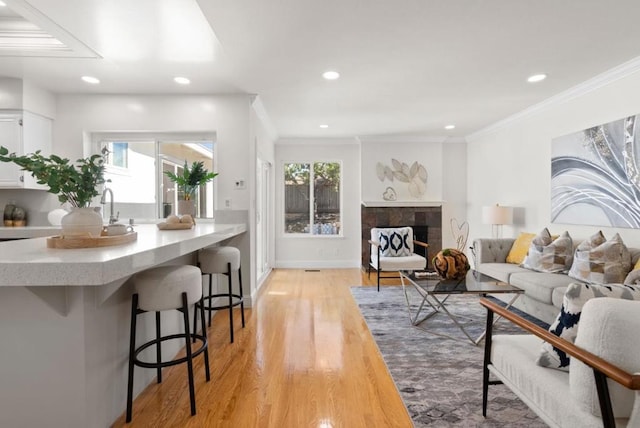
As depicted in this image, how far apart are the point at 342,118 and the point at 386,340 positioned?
128 inches

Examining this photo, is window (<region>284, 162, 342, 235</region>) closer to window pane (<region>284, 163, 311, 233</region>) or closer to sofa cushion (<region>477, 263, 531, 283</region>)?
window pane (<region>284, 163, 311, 233</region>)

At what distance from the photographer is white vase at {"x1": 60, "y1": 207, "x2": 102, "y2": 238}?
5.55ft

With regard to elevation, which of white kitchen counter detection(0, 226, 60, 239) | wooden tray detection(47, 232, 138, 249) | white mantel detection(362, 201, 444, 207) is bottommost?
white kitchen counter detection(0, 226, 60, 239)

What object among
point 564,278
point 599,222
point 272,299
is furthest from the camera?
point 272,299

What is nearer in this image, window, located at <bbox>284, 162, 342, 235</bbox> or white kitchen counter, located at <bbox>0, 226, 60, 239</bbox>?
white kitchen counter, located at <bbox>0, 226, 60, 239</bbox>

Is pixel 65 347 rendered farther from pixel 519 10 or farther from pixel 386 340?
pixel 519 10

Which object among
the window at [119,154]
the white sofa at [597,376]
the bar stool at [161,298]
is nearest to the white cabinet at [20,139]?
the window at [119,154]

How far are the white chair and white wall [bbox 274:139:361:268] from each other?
124cm

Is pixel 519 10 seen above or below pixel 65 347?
above

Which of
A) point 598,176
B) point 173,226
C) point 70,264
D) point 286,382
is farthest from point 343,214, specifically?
point 70,264

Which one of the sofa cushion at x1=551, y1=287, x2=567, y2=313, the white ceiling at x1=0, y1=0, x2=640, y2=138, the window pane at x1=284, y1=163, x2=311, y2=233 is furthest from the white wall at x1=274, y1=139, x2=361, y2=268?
the sofa cushion at x1=551, y1=287, x2=567, y2=313

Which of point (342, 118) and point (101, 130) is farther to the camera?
point (342, 118)

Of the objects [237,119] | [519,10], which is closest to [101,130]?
[237,119]

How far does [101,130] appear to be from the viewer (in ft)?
13.1
